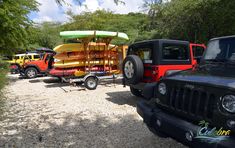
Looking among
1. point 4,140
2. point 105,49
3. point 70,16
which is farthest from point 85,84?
point 70,16

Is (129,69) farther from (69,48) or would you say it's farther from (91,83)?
(69,48)

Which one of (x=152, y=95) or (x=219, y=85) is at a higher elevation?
(x=219, y=85)

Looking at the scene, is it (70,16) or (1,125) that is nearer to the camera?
(1,125)

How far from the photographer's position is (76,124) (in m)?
5.89

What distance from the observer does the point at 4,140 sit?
4941 millimetres

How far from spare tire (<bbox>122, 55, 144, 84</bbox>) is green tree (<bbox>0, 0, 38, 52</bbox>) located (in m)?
4.67

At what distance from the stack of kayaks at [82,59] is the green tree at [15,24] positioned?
176 centimetres

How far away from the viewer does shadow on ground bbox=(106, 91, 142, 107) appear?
317 inches

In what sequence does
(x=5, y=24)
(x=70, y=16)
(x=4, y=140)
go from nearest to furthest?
(x=4, y=140) → (x=5, y=24) → (x=70, y=16)

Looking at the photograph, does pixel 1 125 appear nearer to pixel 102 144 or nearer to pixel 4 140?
pixel 4 140

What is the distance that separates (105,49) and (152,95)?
8.24 meters

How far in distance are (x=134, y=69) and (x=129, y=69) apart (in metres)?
0.27

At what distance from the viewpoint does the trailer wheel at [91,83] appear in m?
11.0

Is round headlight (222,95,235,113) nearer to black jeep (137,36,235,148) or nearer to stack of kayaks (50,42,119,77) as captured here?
black jeep (137,36,235,148)
